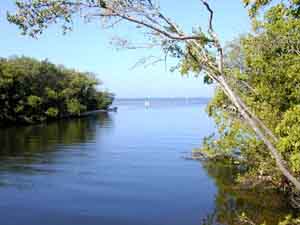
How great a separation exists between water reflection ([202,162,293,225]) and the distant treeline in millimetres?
49832

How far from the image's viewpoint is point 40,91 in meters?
79.9

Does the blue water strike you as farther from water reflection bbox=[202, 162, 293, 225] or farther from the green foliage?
the green foliage

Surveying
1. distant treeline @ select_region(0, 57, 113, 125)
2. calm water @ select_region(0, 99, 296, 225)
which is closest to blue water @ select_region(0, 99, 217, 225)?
calm water @ select_region(0, 99, 296, 225)

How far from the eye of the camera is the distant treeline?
66250mm

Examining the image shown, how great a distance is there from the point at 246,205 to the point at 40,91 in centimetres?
6703

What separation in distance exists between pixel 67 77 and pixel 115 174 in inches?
2791

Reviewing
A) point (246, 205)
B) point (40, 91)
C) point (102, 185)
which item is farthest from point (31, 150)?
point (40, 91)

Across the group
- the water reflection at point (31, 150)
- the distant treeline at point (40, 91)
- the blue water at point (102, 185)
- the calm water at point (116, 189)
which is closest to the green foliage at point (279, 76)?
the calm water at point (116, 189)

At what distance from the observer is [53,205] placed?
19.0 m

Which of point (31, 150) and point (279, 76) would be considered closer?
point (279, 76)

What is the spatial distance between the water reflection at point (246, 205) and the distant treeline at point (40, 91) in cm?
4983

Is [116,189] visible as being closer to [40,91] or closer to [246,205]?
[246,205]

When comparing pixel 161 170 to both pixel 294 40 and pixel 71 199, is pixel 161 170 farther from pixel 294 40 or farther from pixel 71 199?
pixel 294 40

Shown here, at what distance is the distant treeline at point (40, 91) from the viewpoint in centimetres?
6625
